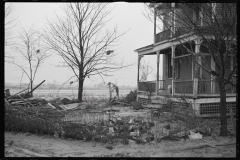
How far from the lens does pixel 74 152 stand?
6426 millimetres

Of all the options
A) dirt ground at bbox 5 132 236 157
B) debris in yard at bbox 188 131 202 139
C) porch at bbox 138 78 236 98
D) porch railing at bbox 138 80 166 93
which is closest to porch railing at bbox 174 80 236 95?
porch at bbox 138 78 236 98

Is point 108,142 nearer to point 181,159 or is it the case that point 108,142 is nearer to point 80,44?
point 181,159

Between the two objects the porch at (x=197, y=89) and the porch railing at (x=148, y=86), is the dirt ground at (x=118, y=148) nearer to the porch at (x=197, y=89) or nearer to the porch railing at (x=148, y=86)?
the porch at (x=197, y=89)

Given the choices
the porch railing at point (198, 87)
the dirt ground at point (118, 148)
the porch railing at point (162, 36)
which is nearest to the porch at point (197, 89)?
the porch railing at point (198, 87)

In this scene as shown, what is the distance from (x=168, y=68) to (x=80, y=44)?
23.7 ft

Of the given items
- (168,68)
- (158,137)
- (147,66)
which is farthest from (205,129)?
(147,66)

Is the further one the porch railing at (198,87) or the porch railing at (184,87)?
the porch railing at (184,87)

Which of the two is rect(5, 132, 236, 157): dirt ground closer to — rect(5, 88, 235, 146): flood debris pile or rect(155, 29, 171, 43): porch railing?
rect(5, 88, 235, 146): flood debris pile

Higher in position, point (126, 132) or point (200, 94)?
point (200, 94)

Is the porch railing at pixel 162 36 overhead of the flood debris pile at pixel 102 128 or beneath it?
overhead

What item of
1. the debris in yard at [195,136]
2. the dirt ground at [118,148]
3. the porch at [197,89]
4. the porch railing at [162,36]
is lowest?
the dirt ground at [118,148]

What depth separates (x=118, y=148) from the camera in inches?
269

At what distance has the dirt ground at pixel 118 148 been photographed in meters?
6.18

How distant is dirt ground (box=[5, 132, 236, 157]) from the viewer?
6176 millimetres
